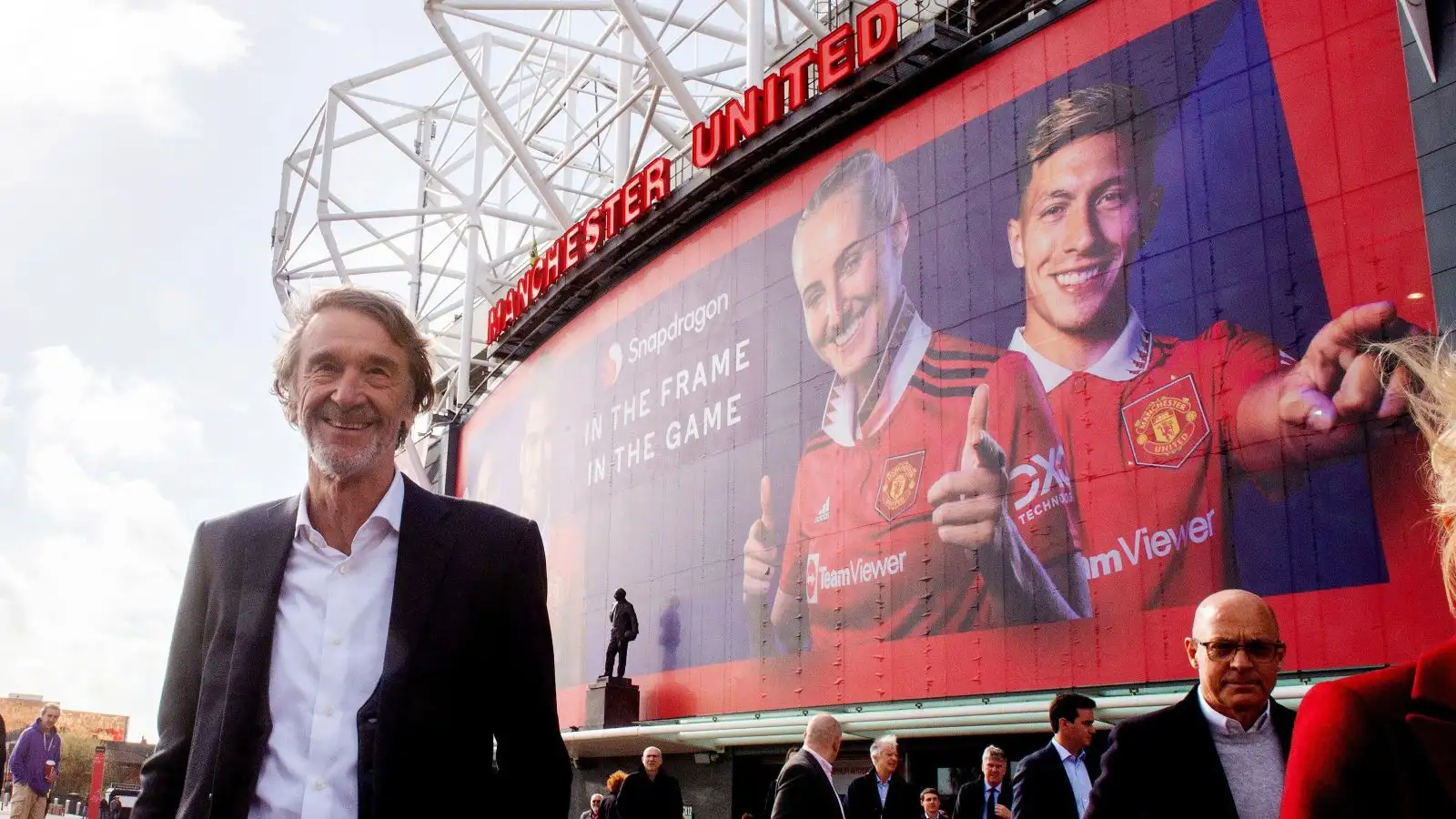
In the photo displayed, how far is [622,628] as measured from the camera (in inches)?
880

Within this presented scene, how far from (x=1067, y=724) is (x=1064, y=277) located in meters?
9.31

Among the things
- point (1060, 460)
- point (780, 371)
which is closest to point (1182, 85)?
point (1060, 460)

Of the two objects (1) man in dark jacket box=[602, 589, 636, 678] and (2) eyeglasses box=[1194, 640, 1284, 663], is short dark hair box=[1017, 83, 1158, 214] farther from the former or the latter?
(2) eyeglasses box=[1194, 640, 1284, 663]

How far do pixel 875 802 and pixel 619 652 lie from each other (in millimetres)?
13686

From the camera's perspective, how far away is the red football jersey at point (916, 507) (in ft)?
50.6

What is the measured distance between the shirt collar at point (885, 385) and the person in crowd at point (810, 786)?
10.6 metres

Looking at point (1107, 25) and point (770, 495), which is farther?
point (770, 495)

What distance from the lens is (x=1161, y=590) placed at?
45.1 feet

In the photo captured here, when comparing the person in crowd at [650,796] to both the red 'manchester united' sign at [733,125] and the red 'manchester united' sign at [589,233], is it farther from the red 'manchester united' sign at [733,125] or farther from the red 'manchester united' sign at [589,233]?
the red 'manchester united' sign at [589,233]

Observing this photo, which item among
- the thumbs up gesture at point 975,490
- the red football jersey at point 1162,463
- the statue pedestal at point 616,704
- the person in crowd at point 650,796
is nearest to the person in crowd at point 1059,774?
the red football jersey at point 1162,463

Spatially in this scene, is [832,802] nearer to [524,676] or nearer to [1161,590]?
[524,676]

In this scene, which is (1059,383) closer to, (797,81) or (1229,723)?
(797,81)

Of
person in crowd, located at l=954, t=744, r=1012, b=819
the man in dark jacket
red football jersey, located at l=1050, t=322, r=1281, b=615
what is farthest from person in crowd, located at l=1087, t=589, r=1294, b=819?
the man in dark jacket

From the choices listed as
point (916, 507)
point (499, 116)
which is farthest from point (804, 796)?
point (499, 116)
